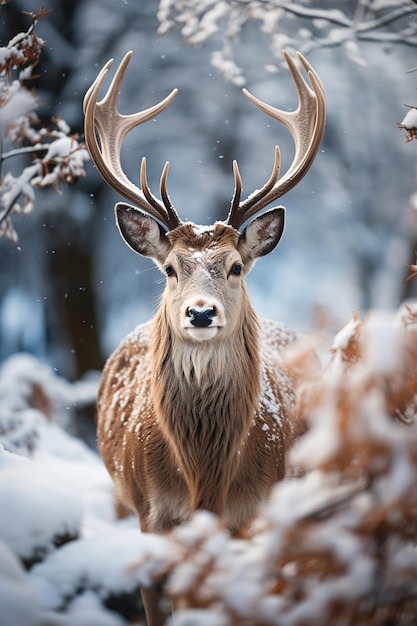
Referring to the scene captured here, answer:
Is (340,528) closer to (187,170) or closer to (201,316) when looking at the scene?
(201,316)

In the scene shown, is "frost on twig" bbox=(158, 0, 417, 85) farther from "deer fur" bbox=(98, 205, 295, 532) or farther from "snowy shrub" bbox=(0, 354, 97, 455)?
"snowy shrub" bbox=(0, 354, 97, 455)

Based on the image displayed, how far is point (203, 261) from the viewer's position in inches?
140

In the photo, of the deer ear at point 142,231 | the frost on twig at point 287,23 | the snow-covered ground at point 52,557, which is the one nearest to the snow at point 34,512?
the snow-covered ground at point 52,557

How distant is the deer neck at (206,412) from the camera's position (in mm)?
3572

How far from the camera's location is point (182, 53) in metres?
8.88

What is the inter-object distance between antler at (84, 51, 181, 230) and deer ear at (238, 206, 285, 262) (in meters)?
0.42

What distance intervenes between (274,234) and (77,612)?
2325 mm

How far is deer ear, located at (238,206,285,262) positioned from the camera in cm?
386

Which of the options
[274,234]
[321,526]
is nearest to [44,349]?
[274,234]

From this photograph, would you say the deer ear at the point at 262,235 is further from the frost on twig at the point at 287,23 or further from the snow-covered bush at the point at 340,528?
the frost on twig at the point at 287,23

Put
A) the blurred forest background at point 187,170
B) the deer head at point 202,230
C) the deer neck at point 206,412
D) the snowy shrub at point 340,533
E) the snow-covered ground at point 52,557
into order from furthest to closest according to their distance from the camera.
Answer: the blurred forest background at point 187,170 < the deer neck at point 206,412 < the deer head at point 202,230 < the snow-covered ground at point 52,557 < the snowy shrub at point 340,533

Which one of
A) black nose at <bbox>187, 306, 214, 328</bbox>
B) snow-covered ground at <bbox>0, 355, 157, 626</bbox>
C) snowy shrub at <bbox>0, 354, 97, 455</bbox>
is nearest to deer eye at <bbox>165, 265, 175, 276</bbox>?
black nose at <bbox>187, 306, 214, 328</bbox>

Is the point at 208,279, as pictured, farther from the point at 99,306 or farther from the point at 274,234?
the point at 99,306

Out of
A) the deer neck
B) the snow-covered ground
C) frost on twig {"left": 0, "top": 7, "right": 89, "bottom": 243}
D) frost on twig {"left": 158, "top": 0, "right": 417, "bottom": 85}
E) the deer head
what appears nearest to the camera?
the snow-covered ground
